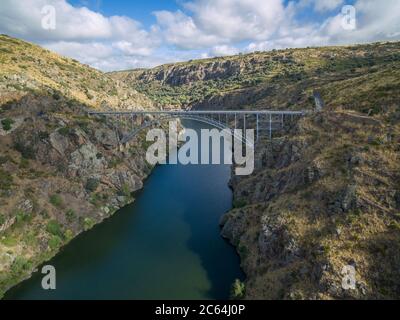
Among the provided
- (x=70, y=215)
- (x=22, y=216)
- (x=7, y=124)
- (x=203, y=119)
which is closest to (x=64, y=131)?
(x=7, y=124)

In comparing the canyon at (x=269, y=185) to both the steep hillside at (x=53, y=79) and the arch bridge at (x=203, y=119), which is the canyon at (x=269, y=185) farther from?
the arch bridge at (x=203, y=119)

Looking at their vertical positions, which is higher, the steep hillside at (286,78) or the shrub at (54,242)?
the steep hillside at (286,78)

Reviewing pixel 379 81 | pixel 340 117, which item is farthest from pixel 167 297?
pixel 379 81

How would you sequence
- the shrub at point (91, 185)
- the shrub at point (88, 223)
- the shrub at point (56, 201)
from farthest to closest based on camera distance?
the shrub at point (91, 185), the shrub at point (88, 223), the shrub at point (56, 201)

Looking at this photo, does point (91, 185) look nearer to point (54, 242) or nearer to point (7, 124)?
point (54, 242)

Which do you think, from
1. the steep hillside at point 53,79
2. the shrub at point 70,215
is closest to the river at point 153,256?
the shrub at point 70,215

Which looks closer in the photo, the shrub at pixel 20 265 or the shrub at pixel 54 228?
the shrub at pixel 20 265
